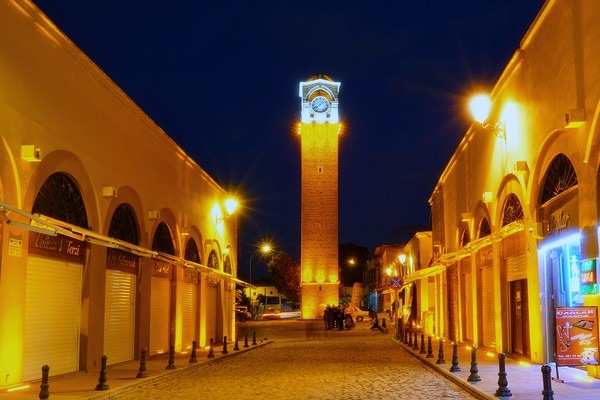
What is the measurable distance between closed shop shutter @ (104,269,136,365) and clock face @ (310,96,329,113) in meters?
56.7

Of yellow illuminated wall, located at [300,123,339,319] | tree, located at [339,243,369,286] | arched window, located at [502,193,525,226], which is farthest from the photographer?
tree, located at [339,243,369,286]

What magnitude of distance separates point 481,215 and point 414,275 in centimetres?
1428

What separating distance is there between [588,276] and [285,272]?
85231 millimetres

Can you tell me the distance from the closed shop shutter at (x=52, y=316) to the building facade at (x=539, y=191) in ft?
32.4

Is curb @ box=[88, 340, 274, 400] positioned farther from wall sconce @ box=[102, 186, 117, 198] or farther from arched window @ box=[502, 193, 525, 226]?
arched window @ box=[502, 193, 525, 226]

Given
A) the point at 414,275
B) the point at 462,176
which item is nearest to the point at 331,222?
the point at 414,275

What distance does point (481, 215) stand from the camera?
25.1 meters

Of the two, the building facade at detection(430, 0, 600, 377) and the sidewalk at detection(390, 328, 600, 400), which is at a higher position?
the building facade at detection(430, 0, 600, 377)

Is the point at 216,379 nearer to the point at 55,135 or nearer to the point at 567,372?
the point at 55,135

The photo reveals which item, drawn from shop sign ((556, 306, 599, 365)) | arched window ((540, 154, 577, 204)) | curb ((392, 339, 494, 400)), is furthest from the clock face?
shop sign ((556, 306, 599, 365))

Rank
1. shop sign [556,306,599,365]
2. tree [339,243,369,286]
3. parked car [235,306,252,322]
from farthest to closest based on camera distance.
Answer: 1. tree [339,243,369,286]
2. parked car [235,306,252,322]
3. shop sign [556,306,599,365]

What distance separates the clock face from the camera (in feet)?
249

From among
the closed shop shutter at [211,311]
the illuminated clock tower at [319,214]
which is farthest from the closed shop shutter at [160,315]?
the illuminated clock tower at [319,214]

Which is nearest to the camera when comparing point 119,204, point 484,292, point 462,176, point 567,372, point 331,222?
point 567,372
